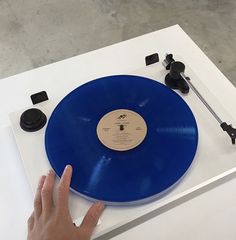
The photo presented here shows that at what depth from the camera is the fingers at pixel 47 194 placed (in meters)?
0.71

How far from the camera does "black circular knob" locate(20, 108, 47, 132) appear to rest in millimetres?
830

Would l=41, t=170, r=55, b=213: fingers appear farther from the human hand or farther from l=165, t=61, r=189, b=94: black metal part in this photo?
l=165, t=61, r=189, b=94: black metal part

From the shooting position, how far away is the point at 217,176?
0.75 meters

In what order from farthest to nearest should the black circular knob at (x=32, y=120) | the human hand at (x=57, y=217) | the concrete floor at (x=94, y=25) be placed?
the concrete floor at (x=94, y=25)
the black circular knob at (x=32, y=120)
the human hand at (x=57, y=217)

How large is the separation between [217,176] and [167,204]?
0.40ft

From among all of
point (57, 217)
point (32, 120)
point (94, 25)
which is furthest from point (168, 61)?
point (94, 25)

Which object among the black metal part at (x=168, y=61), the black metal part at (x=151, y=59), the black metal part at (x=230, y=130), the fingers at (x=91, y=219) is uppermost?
the black metal part at (x=151, y=59)

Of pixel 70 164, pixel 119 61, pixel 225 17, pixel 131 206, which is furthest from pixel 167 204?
Answer: pixel 225 17

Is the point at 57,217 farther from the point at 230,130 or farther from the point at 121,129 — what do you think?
the point at 230,130

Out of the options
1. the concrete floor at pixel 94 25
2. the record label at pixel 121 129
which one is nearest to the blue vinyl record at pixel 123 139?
the record label at pixel 121 129

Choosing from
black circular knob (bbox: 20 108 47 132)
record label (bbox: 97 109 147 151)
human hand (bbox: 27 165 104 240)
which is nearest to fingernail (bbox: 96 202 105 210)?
human hand (bbox: 27 165 104 240)

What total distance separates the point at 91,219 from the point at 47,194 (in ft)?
0.32

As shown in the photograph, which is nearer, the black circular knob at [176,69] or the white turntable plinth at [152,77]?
the white turntable plinth at [152,77]

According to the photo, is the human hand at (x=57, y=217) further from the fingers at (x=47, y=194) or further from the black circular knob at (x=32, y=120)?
the black circular knob at (x=32, y=120)
